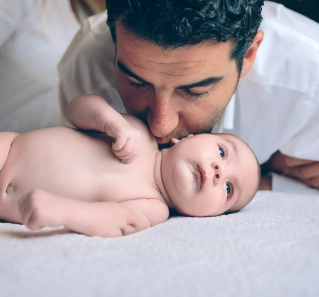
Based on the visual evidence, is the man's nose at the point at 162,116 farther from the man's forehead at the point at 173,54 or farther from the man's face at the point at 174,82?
the man's forehead at the point at 173,54

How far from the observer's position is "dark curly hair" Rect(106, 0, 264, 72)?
866mm

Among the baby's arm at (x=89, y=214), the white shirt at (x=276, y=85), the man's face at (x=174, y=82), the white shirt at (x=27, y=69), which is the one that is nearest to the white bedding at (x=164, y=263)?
the baby's arm at (x=89, y=214)

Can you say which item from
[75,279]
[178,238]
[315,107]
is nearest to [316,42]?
[315,107]

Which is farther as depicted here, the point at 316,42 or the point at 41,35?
the point at 41,35

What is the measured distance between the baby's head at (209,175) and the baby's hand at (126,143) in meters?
0.14

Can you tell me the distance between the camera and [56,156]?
0.92 metres

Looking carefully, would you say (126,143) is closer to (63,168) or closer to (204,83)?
(63,168)

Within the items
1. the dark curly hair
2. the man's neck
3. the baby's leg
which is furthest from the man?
the baby's leg

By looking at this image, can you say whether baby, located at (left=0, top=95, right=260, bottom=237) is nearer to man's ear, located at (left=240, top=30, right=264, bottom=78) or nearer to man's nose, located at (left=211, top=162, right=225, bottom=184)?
man's nose, located at (left=211, top=162, right=225, bottom=184)

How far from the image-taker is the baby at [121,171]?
893 mm

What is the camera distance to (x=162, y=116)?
104 cm

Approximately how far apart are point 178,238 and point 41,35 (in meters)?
1.37

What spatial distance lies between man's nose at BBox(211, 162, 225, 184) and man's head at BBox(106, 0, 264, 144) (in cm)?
19

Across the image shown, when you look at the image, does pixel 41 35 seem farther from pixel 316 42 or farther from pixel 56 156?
pixel 316 42
